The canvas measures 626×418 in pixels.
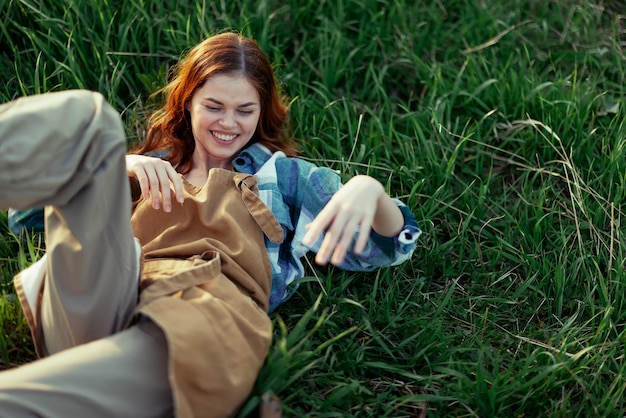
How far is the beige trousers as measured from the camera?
6.08 ft

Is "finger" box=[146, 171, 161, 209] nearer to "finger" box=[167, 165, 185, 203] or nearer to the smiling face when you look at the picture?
"finger" box=[167, 165, 185, 203]

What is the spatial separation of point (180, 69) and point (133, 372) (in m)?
1.28

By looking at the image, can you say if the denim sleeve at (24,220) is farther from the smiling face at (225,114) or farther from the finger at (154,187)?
the smiling face at (225,114)

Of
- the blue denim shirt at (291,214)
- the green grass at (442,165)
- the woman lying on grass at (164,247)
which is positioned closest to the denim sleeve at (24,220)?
the blue denim shirt at (291,214)

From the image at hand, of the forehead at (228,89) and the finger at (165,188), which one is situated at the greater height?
the forehead at (228,89)

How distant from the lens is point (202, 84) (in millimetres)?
2621

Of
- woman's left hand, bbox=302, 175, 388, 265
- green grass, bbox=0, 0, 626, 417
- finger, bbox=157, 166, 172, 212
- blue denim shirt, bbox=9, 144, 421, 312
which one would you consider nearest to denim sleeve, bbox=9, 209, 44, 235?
blue denim shirt, bbox=9, 144, 421, 312

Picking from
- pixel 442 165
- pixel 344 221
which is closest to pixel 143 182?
pixel 344 221

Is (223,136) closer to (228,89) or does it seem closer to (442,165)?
(228,89)

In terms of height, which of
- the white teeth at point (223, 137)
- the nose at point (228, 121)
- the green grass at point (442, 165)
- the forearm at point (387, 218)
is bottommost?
the green grass at point (442, 165)

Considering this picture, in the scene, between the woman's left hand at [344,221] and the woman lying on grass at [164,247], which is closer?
the woman lying on grass at [164,247]

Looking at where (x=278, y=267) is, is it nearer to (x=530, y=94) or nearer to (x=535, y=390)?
(x=535, y=390)

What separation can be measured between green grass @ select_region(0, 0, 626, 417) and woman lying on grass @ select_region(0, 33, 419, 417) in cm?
17

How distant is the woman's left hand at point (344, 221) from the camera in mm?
2027
